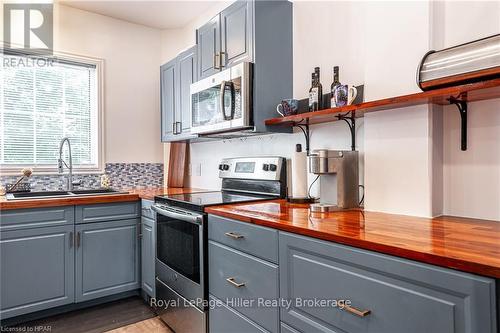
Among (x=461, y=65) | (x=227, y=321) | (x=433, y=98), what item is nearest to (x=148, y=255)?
(x=227, y=321)

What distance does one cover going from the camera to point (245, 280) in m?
1.55

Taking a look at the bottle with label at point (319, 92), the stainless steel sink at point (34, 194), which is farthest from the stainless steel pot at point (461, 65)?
the stainless steel sink at point (34, 194)

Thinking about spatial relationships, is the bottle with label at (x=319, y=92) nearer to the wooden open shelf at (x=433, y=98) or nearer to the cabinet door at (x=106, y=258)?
the wooden open shelf at (x=433, y=98)

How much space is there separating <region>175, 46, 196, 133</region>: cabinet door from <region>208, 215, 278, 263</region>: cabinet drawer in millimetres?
1362

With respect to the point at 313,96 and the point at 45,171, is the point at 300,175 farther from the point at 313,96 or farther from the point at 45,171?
the point at 45,171

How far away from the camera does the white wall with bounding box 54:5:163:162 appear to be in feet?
10.2

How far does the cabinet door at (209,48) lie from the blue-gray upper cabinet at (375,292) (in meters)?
1.56

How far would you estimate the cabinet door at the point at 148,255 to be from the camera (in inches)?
98.7

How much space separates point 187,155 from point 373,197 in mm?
2233

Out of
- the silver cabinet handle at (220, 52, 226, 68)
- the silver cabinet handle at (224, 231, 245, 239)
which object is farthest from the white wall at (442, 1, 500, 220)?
the silver cabinet handle at (220, 52, 226, 68)

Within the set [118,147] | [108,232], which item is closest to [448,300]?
[108,232]

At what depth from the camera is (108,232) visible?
8.59 feet

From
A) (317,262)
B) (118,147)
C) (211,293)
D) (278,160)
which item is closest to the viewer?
(317,262)

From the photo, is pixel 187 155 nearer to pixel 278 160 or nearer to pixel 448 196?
pixel 278 160
